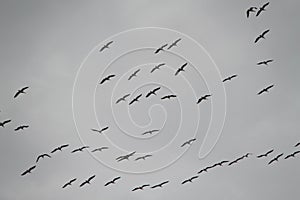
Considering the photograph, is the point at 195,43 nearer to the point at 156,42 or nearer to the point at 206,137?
the point at 156,42

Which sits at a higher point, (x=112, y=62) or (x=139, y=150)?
(x=112, y=62)

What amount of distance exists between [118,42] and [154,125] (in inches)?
832

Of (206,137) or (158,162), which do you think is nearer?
(206,137)

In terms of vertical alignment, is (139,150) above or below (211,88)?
below

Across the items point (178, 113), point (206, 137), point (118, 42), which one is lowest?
point (206, 137)

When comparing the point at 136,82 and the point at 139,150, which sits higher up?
the point at 136,82

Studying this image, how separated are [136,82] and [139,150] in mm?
16426

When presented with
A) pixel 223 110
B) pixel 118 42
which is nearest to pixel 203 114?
pixel 223 110

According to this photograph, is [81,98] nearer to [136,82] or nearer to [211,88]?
[136,82]

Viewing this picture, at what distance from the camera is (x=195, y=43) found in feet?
464

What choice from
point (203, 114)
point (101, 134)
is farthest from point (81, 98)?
point (203, 114)

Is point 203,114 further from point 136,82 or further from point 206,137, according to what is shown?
point 136,82

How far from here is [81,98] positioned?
138 meters

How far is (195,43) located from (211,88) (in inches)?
507
